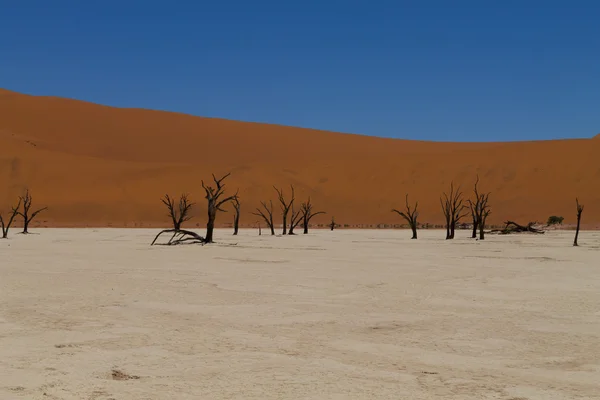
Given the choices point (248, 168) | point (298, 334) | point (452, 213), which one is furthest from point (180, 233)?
point (248, 168)

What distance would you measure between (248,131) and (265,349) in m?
96.0

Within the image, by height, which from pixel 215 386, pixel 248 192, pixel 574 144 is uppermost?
pixel 574 144

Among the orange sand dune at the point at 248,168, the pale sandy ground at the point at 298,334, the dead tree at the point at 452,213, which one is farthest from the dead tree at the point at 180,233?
the orange sand dune at the point at 248,168

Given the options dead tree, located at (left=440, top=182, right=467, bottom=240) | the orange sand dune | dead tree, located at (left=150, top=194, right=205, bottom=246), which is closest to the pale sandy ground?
dead tree, located at (left=150, top=194, right=205, bottom=246)

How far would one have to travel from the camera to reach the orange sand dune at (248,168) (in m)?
69.3

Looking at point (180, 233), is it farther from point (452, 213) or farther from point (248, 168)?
point (248, 168)

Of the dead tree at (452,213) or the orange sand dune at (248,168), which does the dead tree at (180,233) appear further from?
the orange sand dune at (248,168)

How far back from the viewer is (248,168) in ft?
263

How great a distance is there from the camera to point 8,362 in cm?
639

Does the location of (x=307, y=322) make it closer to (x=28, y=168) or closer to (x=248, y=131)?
(x=28, y=168)

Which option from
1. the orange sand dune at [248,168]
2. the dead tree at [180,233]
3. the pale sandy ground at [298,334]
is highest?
the orange sand dune at [248,168]

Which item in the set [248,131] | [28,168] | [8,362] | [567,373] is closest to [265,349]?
[8,362]

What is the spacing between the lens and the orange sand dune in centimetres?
6931

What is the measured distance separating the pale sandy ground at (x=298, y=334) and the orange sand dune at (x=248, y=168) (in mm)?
50460
